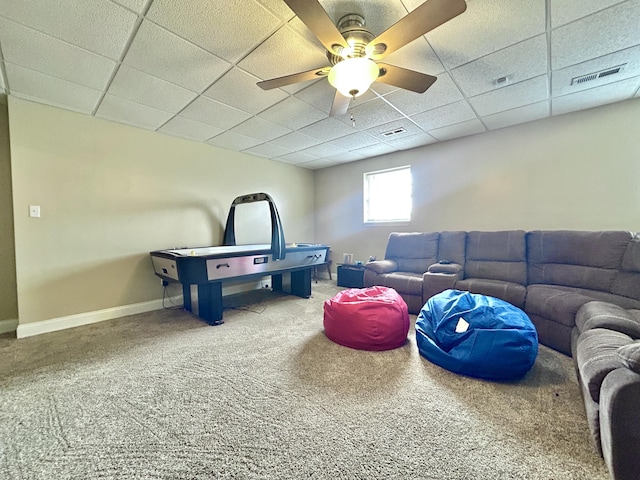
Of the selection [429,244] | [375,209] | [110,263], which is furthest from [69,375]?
[375,209]

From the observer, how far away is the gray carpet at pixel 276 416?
119 centimetres

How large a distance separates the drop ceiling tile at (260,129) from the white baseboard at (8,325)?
341 centimetres

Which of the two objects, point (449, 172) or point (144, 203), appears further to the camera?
point (449, 172)

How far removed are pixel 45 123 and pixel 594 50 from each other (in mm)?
5255

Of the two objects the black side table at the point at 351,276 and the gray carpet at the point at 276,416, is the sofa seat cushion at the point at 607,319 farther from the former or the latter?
the black side table at the point at 351,276

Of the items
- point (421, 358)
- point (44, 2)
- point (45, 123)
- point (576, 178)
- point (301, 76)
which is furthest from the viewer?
point (576, 178)

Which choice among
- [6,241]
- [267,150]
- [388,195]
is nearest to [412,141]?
[388,195]

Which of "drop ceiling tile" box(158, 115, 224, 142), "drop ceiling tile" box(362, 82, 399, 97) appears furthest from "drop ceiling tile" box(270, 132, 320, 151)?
"drop ceiling tile" box(362, 82, 399, 97)

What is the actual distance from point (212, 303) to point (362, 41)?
293cm

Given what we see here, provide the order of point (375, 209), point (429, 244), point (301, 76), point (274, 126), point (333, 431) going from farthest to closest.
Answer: point (375, 209), point (429, 244), point (274, 126), point (301, 76), point (333, 431)

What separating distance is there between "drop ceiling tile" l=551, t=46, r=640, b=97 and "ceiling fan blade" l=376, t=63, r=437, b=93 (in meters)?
1.40

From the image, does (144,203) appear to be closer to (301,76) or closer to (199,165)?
(199,165)

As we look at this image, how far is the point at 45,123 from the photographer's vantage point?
2867 millimetres

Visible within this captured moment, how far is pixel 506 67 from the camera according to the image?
227 centimetres
